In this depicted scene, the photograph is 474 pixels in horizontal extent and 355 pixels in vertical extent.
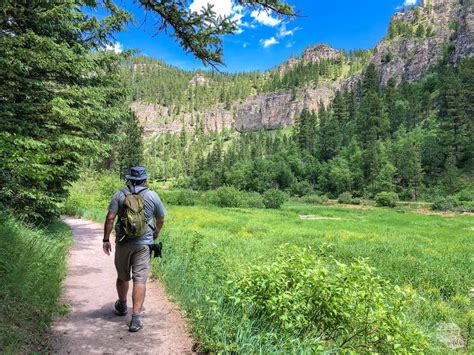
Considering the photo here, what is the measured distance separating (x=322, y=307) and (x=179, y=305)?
9.72ft

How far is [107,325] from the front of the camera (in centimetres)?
537

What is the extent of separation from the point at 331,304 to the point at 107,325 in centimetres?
349

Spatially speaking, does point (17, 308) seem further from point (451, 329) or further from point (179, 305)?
point (451, 329)

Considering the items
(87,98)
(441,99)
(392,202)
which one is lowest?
(392,202)

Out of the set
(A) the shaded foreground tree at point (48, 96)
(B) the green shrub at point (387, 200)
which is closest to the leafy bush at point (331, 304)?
(A) the shaded foreground tree at point (48, 96)

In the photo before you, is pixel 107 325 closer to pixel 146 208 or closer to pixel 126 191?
pixel 146 208

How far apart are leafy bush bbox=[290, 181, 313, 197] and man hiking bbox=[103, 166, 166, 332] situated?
85.6 metres

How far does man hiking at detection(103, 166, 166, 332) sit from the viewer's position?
502cm

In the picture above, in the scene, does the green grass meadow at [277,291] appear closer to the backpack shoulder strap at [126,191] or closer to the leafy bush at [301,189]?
the backpack shoulder strap at [126,191]

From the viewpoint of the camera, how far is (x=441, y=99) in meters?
90.1

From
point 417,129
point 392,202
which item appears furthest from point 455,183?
point 417,129

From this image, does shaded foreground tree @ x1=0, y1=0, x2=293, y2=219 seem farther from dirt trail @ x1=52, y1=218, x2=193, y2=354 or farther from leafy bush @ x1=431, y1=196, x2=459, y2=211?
leafy bush @ x1=431, y1=196, x2=459, y2=211

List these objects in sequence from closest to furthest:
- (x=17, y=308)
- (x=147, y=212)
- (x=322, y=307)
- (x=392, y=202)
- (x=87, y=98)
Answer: (x=322, y=307), (x=17, y=308), (x=147, y=212), (x=87, y=98), (x=392, y=202)

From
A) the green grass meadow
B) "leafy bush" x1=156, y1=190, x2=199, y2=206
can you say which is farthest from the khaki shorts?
"leafy bush" x1=156, y1=190, x2=199, y2=206
